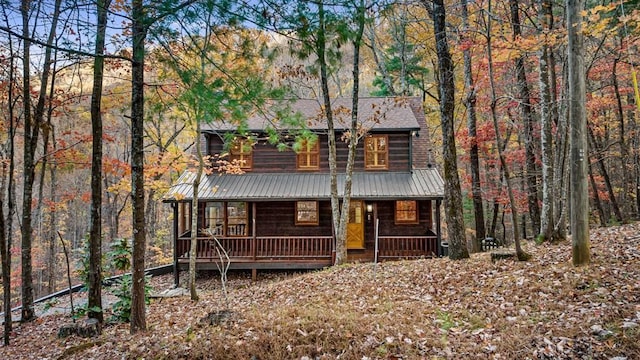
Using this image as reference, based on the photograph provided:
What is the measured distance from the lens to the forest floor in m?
4.09

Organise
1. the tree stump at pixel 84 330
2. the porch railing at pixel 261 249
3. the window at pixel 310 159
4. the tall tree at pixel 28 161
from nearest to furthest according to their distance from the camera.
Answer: the tree stump at pixel 84 330 < the tall tree at pixel 28 161 < the porch railing at pixel 261 249 < the window at pixel 310 159

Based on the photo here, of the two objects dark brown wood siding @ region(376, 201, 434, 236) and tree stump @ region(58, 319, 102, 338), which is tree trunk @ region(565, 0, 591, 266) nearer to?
dark brown wood siding @ region(376, 201, 434, 236)

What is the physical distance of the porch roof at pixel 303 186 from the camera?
1291cm

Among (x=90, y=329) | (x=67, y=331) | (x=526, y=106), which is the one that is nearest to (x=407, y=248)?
(x=526, y=106)

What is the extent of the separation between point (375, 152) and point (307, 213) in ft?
12.8

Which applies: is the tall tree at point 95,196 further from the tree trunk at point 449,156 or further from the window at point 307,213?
the window at point 307,213

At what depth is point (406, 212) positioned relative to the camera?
14461mm

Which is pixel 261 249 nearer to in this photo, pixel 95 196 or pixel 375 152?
pixel 375 152

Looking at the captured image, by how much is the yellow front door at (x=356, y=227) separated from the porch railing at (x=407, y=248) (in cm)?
132

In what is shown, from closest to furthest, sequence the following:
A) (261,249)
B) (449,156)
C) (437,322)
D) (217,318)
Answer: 1. (437,322)
2. (217,318)
3. (449,156)
4. (261,249)

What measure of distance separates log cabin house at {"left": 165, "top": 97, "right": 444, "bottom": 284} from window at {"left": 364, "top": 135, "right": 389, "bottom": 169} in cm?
4

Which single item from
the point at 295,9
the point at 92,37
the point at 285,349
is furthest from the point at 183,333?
the point at 295,9

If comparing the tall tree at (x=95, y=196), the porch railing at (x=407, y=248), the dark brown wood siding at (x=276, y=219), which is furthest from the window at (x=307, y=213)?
the tall tree at (x=95, y=196)

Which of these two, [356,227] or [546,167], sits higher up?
→ [546,167]
